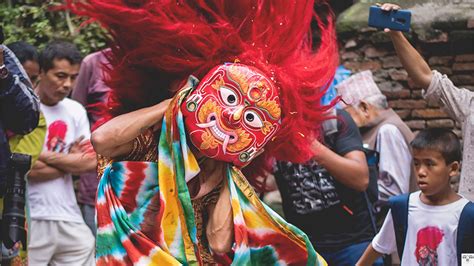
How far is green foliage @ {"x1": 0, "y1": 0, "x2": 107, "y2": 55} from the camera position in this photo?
7.77m

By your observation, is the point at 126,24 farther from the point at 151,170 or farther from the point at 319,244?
the point at 319,244

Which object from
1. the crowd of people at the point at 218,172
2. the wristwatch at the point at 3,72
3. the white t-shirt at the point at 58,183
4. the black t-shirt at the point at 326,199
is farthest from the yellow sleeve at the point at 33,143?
the black t-shirt at the point at 326,199

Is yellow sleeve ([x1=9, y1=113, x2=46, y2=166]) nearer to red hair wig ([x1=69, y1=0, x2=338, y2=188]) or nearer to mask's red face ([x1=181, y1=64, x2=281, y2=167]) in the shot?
red hair wig ([x1=69, y1=0, x2=338, y2=188])

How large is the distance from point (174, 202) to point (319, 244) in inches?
67.1

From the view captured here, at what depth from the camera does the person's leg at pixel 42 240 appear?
20.4ft

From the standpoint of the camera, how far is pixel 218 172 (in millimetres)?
4164

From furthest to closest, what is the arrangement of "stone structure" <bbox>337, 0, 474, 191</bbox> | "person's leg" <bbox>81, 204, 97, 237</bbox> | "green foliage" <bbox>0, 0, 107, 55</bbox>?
"green foliage" <bbox>0, 0, 107, 55</bbox> → "stone structure" <bbox>337, 0, 474, 191</bbox> → "person's leg" <bbox>81, 204, 97, 237</bbox>

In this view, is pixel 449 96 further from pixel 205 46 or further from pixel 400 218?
pixel 205 46

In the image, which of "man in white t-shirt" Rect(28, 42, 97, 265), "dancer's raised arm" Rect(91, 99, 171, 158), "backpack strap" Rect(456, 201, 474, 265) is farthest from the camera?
"man in white t-shirt" Rect(28, 42, 97, 265)

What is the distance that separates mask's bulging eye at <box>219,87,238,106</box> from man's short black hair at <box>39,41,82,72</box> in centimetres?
244

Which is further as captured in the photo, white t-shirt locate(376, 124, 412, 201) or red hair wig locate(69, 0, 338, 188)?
white t-shirt locate(376, 124, 412, 201)

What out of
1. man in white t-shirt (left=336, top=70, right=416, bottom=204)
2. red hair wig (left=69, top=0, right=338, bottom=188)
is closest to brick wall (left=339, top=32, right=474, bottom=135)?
man in white t-shirt (left=336, top=70, right=416, bottom=204)

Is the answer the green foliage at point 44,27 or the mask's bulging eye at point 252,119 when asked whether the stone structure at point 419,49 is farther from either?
the mask's bulging eye at point 252,119

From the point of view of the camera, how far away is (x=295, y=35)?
4270 mm
